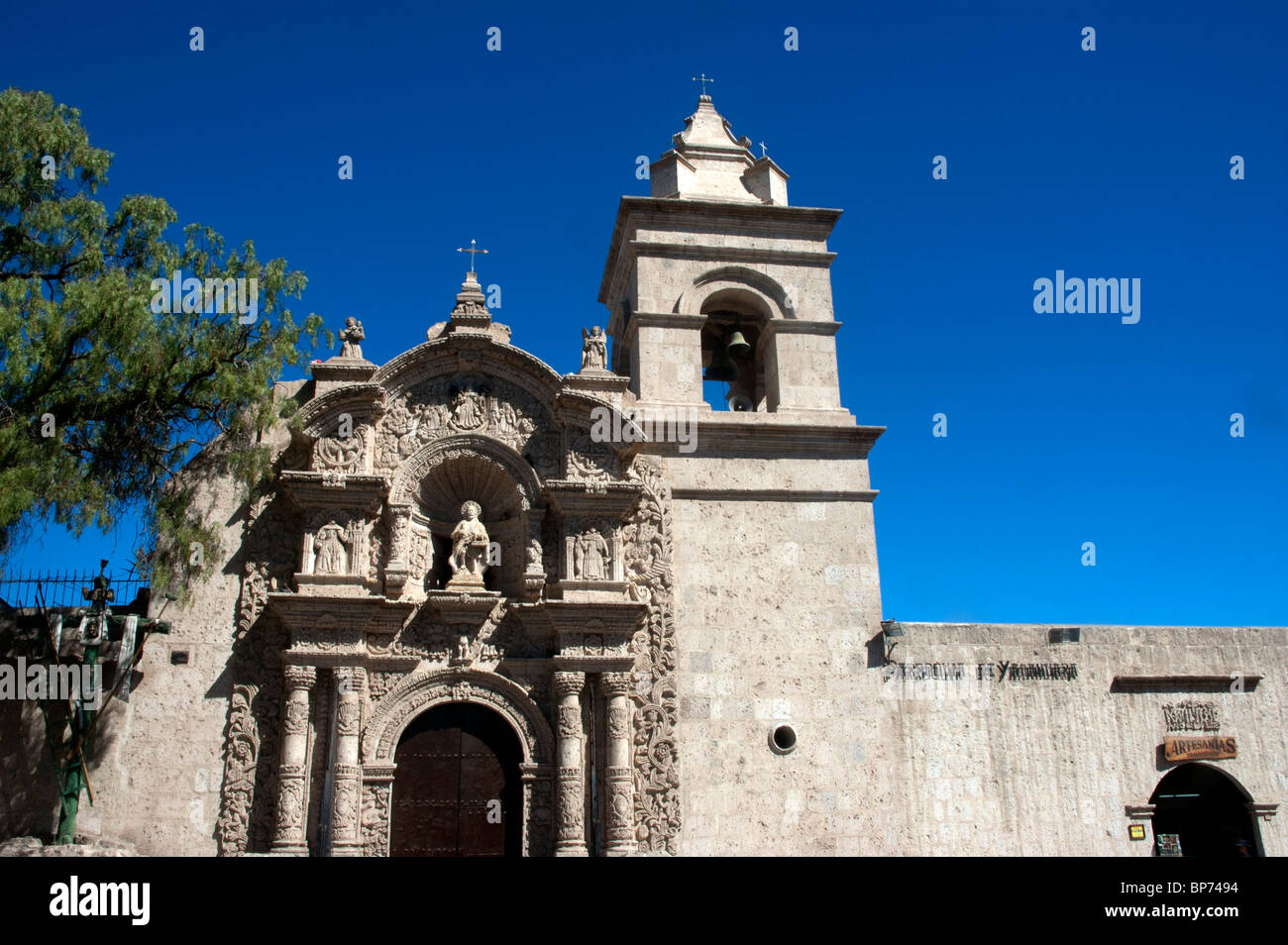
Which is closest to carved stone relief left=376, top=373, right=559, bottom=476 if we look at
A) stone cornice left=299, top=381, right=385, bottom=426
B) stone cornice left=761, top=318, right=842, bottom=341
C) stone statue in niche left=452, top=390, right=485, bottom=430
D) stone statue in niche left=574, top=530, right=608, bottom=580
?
stone statue in niche left=452, top=390, right=485, bottom=430

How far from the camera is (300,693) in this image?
37.8 ft

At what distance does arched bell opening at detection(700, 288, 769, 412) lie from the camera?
14711 mm

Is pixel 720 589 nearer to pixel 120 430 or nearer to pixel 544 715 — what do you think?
pixel 544 715

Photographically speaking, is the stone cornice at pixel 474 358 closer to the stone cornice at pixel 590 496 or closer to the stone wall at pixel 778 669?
the stone cornice at pixel 590 496

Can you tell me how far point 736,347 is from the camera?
48.4ft

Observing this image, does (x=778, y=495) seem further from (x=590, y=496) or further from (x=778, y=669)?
(x=590, y=496)

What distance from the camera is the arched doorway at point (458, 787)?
38.4 feet

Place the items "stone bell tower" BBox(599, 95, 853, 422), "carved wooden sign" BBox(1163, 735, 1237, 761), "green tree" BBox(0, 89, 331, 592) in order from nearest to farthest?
"green tree" BBox(0, 89, 331, 592)
"carved wooden sign" BBox(1163, 735, 1237, 761)
"stone bell tower" BBox(599, 95, 853, 422)

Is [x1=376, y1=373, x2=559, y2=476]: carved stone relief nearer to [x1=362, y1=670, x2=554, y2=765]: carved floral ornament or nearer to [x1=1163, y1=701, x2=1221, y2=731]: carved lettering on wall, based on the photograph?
[x1=362, y1=670, x2=554, y2=765]: carved floral ornament

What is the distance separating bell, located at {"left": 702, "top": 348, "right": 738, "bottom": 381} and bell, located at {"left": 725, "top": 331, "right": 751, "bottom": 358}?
0.22m

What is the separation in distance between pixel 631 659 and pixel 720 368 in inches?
191

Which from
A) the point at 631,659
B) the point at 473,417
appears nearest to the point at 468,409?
the point at 473,417

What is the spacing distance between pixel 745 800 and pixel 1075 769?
162 inches

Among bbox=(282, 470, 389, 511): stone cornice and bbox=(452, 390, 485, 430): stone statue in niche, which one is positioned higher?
bbox=(452, 390, 485, 430): stone statue in niche
